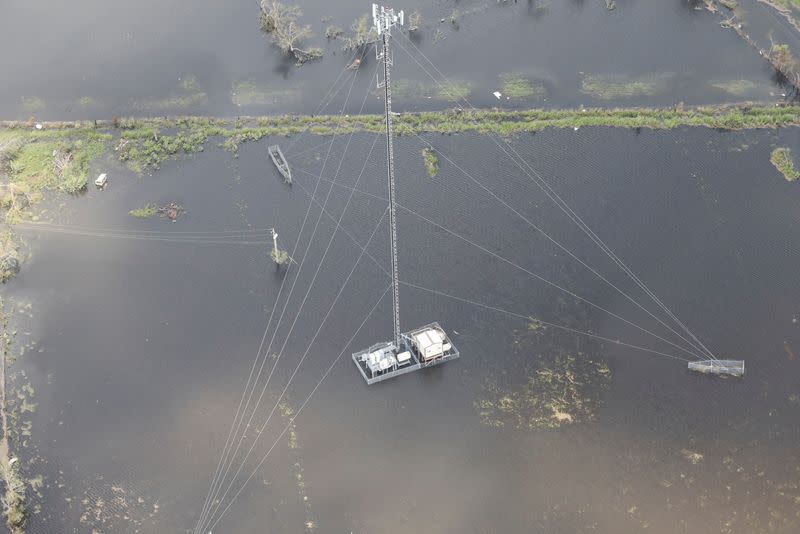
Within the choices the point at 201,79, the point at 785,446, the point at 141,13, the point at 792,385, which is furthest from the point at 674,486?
the point at 141,13

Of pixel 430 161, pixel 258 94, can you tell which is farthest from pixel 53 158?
pixel 430 161

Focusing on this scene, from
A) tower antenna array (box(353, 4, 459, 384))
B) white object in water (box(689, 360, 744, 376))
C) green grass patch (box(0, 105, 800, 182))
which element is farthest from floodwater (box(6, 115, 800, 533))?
green grass patch (box(0, 105, 800, 182))

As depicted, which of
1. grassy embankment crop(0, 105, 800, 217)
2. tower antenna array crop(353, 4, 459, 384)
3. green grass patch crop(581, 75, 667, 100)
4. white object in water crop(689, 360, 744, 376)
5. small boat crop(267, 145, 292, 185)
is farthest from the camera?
green grass patch crop(581, 75, 667, 100)

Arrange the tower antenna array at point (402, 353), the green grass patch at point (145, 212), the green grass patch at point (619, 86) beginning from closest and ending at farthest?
1. the tower antenna array at point (402, 353)
2. the green grass patch at point (145, 212)
3. the green grass patch at point (619, 86)

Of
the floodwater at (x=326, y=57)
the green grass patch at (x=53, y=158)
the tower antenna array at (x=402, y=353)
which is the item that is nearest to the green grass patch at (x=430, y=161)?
the floodwater at (x=326, y=57)

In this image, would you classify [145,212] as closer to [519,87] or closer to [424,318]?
[424,318]

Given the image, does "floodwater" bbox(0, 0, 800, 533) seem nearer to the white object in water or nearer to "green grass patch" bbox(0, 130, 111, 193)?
the white object in water

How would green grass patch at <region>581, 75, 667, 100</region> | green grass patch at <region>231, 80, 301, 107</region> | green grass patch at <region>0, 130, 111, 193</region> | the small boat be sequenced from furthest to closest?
green grass patch at <region>231, 80, 301, 107</region> → green grass patch at <region>581, 75, 667, 100</region> → green grass patch at <region>0, 130, 111, 193</region> → the small boat

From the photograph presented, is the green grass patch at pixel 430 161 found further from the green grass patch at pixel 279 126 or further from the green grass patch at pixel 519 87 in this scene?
the green grass patch at pixel 519 87
